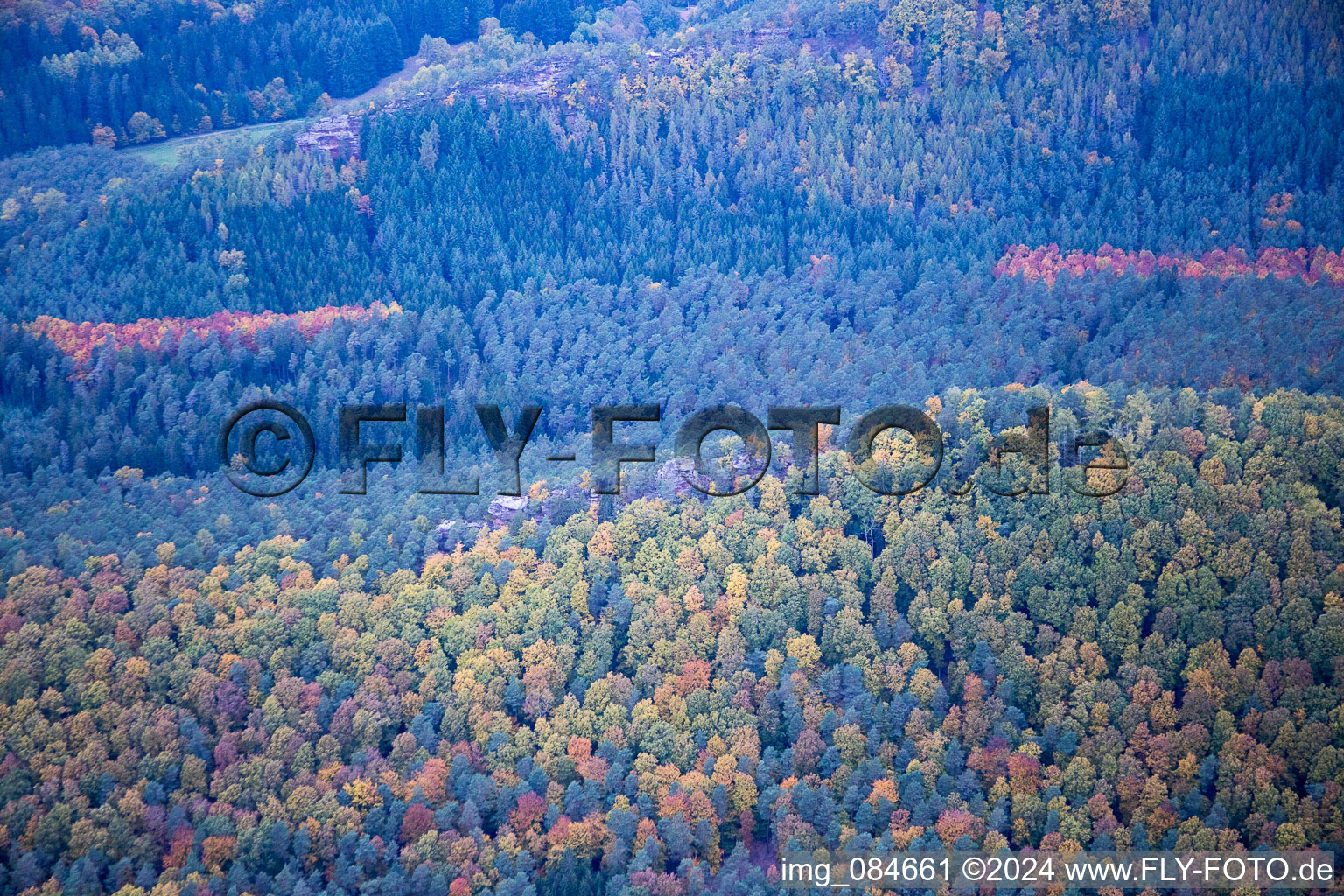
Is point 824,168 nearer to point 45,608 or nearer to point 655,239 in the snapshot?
point 655,239

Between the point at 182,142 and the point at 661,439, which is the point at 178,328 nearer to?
the point at 182,142

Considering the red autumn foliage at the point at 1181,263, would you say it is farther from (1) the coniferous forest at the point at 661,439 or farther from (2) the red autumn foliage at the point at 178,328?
(2) the red autumn foliage at the point at 178,328

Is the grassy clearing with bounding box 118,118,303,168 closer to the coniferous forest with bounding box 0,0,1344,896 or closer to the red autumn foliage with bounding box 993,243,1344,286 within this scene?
the coniferous forest with bounding box 0,0,1344,896

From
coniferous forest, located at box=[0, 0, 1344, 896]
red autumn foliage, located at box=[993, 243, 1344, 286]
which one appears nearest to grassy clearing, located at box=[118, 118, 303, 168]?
coniferous forest, located at box=[0, 0, 1344, 896]

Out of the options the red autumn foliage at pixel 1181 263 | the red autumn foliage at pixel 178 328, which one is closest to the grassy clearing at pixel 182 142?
the red autumn foliage at pixel 178 328

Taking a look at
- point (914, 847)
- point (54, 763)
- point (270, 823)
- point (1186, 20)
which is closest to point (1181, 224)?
point (1186, 20)

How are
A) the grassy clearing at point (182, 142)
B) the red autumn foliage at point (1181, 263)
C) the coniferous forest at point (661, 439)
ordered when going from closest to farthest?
the coniferous forest at point (661, 439) → the red autumn foliage at point (1181, 263) → the grassy clearing at point (182, 142)

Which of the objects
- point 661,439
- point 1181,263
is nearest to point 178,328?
point 661,439

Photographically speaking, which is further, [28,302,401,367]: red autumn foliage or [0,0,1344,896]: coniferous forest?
[28,302,401,367]: red autumn foliage

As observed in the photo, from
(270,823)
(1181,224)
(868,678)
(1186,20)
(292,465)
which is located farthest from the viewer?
(1186,20)
